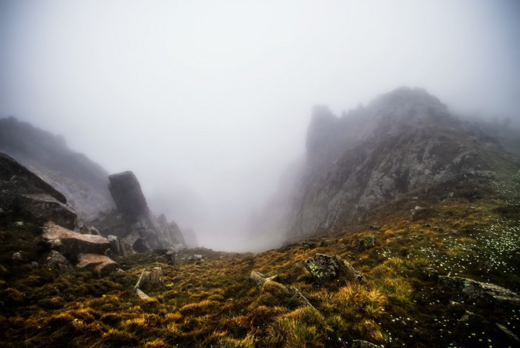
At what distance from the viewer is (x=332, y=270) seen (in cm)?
1040

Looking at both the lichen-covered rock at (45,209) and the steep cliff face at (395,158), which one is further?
the steep cliff face at (395,158)

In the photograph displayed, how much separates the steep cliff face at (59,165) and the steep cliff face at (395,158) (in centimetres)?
8519

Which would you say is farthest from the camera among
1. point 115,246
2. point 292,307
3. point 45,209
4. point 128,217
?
point 128,217

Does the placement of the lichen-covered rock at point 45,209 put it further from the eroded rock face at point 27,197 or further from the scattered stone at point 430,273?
the scattered stone at point 430,273

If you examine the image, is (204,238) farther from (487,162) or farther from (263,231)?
(487,162)

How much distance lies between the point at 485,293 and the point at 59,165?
123 metres

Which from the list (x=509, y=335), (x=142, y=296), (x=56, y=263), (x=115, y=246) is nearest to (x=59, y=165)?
(x=115, y=246)

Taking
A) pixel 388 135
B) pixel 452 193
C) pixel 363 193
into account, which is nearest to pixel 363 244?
pixel 452 193

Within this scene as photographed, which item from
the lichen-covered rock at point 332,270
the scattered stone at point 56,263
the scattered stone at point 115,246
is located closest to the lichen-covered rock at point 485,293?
the lichen-covered rock at point 332,270

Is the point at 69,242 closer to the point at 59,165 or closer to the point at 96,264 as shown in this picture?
the point at 96,264

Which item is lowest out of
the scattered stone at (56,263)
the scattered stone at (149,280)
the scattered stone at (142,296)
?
the scattered stone at (56,263)

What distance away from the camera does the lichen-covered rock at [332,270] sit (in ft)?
32.2

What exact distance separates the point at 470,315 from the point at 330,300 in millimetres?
4710

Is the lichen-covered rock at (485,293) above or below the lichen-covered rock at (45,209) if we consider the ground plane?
above
